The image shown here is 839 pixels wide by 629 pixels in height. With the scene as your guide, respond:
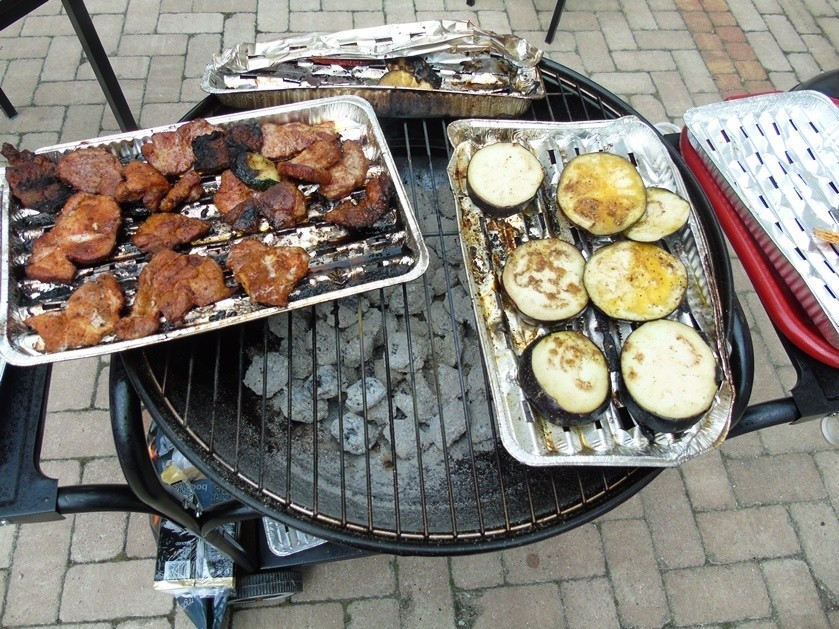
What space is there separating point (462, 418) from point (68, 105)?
4071mm

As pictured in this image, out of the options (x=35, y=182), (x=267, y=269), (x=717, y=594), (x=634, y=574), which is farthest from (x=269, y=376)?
(x=717, y=594)

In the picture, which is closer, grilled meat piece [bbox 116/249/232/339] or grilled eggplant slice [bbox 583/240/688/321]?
grilled meat piece [bbox 116/249/232/339]

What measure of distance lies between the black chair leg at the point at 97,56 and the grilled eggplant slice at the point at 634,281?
3159 mm

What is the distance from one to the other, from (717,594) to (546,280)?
2176mm

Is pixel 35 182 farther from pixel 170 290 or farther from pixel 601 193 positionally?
pixel 601 193

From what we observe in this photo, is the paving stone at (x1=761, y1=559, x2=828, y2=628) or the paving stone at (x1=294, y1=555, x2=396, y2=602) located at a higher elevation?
the paving stone at (x1=294, y1=555, x2=396, y2=602)

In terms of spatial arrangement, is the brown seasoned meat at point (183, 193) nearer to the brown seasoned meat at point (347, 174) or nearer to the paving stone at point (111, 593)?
the brown seasoned meat at point (347, 174)

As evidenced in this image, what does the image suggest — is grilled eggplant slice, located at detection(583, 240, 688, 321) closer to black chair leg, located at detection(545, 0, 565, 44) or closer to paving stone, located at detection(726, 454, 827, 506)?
paving stone, located at detection(726, 454, 827, 506)

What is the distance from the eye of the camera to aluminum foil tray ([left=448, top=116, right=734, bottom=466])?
2.01 meters

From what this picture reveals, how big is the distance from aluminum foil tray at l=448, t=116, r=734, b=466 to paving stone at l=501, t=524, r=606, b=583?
4.53 feet

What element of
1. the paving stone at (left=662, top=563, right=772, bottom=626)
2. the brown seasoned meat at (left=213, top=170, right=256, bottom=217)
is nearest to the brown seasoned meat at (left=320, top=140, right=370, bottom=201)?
the brown seasoned meat at (left=213, top=170, right=256, bottom=217)

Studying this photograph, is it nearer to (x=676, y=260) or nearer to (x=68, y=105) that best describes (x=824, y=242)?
(x=676, y=260)

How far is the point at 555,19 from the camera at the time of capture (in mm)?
4789

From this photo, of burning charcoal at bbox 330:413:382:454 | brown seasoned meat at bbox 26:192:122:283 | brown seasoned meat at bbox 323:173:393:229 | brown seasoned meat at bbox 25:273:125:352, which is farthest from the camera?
burning charcoal at bbox 330:413:382:454
